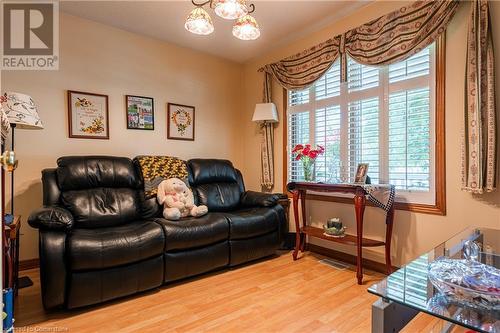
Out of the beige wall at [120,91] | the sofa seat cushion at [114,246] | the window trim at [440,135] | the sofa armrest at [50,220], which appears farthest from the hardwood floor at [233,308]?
the beige wall at [120,91]

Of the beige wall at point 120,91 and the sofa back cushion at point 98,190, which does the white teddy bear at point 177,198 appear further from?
the beige wall at point 120,91

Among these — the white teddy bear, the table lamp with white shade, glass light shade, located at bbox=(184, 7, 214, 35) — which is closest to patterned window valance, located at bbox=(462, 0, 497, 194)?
glass light shade, located at bbox=(184, 7, 214, 35)

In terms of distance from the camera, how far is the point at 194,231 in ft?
7.57

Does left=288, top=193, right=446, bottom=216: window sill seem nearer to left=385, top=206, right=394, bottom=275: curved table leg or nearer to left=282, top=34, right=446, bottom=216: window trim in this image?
left=282, top=34, right=446, bottom=216: window trim

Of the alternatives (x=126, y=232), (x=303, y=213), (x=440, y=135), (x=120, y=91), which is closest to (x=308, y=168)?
(x=303, y=213)

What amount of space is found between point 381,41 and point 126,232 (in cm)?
267

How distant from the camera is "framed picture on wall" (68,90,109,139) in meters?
2.83

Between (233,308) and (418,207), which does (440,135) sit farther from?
(233,308)

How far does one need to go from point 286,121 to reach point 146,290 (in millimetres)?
2410

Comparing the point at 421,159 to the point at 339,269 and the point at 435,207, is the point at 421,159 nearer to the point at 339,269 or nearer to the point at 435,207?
the point at 435,207

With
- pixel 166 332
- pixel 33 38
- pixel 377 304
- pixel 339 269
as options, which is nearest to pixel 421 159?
pixel 339 269

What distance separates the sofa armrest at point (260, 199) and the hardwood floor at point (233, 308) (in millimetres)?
765

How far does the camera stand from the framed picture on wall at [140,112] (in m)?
3.17

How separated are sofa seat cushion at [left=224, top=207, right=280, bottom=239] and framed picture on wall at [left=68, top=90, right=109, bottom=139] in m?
1.68
